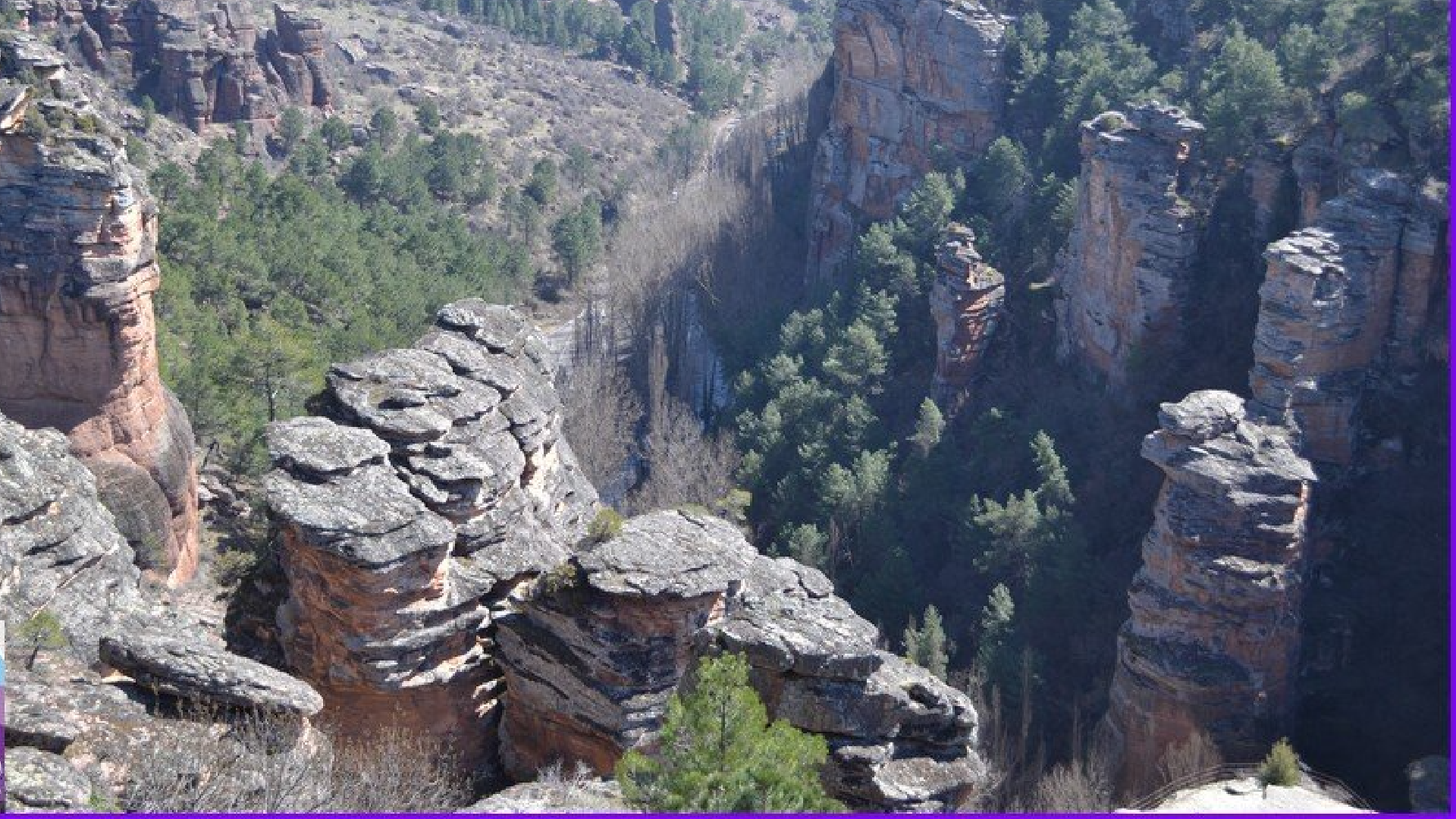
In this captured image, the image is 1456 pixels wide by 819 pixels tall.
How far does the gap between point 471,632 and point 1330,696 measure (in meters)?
21.9

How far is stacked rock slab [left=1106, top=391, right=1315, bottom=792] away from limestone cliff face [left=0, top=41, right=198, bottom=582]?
21.2m

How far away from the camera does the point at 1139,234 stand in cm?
4856

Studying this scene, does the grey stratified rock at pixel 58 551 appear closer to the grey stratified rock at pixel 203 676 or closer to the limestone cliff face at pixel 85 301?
the grey stratified rock at pixel 203 676

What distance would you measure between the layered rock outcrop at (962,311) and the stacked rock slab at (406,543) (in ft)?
98.1

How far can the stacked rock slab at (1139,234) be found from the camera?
4831 centimetres

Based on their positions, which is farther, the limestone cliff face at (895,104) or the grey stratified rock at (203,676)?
the limestone cliff face at (895,104)

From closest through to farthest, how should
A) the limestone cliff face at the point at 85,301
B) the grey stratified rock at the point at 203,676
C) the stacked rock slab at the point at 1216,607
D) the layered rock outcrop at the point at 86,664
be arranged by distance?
the layered rock outcrop at the point at 86,664, the grey stratified rock at the point at 203,676, the limestone cliff face at the point at 85,301, the stacked rock slab at the point at 1216,607

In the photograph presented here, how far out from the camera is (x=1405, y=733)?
34.9 m

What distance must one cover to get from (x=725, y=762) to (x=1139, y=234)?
35629mm

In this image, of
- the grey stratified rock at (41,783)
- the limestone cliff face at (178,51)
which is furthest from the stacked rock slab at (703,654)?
the limestone cliff face at (178,51)

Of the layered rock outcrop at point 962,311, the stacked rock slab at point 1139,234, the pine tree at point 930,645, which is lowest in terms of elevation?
the pine tree at point 930,645

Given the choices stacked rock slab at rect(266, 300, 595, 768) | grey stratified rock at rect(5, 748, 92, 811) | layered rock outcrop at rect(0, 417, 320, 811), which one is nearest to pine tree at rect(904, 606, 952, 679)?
stacked rock slab at rect(266, 300, 595, 768)

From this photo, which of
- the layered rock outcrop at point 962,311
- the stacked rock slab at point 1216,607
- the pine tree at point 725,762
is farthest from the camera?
the layered rock outcrop at point 962,311

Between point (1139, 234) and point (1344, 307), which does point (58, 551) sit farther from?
point (1139, 234)
